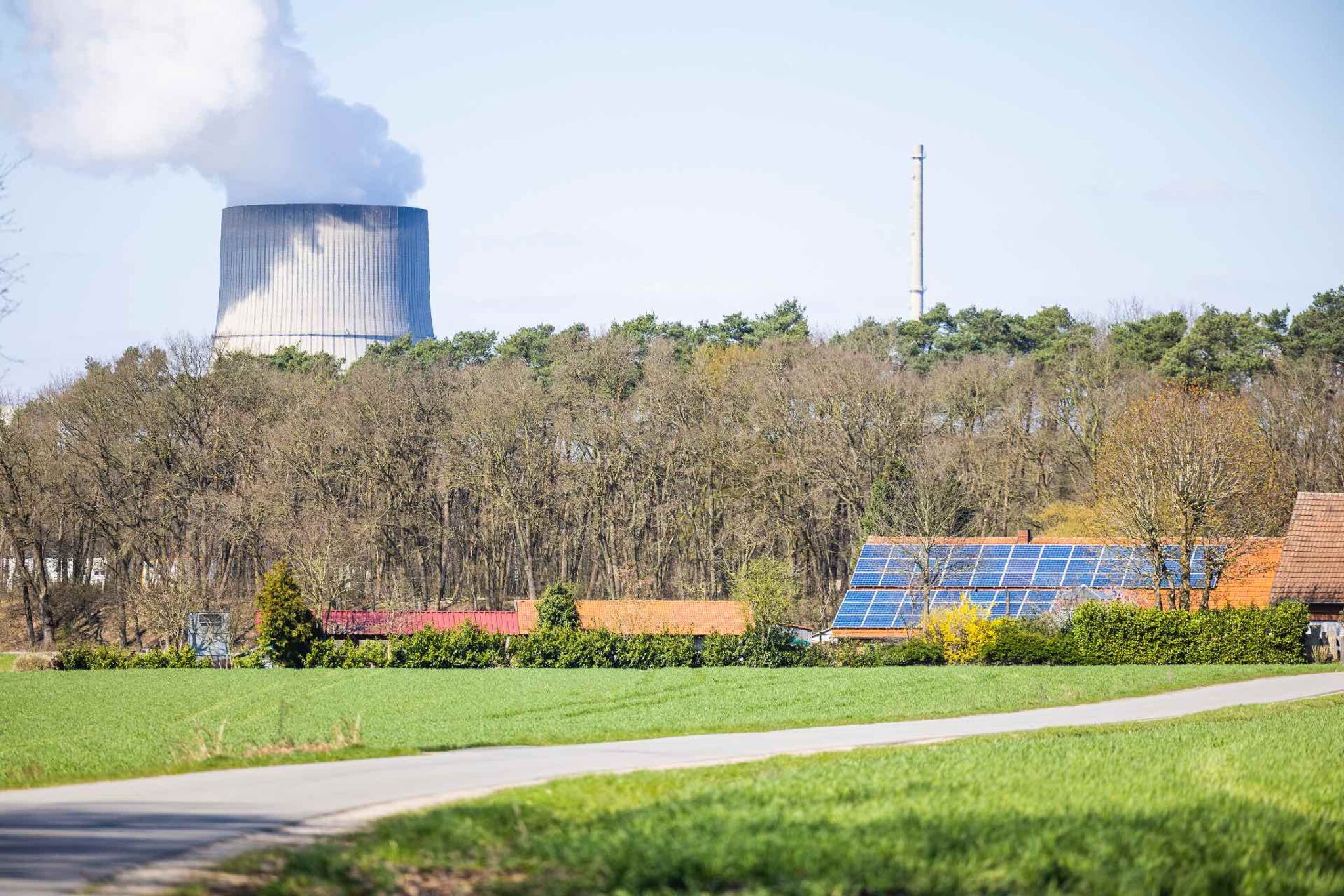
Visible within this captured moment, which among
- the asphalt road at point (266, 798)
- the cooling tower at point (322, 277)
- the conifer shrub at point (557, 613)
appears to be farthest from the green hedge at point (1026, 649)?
the cooling tower at point (322, 277)

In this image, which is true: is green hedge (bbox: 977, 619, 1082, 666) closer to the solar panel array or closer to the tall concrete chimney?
the solar panel array

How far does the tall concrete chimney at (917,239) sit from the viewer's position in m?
87.9

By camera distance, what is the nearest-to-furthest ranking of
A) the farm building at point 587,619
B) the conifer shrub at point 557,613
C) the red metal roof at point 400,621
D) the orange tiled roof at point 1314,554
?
the orange tiled roof at point 1314,554 < the conifer shrub at point 557,613 < the farm building at point 587,619 < the red metal roof at point 400,621

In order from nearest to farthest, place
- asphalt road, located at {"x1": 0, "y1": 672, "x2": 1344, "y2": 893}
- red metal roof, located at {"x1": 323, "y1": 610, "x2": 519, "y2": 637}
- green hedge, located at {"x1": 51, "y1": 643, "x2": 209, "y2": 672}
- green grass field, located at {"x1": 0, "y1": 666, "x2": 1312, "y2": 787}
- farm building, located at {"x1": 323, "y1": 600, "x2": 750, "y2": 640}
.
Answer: asphalt road, located at {"x1": 0, "y1": 672, "x2": 1344, "y2": 893} → green grass field, located at {"x1": 0, "y1": 666, "x2": 1312, "y2": 787} → green hedge, located at {"x1": 51, "y1": 643, "x2": 209, "y2": 672} → farm building, located at {"x1": 323, "y1": 600, "x2": 750, "y2": 640} → red metal roof, located at {"x1": 323, "y1": 610, "x2": 519, "y2": 637}

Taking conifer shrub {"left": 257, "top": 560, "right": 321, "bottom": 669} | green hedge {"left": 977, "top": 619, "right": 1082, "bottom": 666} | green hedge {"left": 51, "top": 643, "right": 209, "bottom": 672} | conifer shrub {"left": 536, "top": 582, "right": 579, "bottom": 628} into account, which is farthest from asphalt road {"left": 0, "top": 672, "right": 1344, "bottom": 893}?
green hedge {"left": 51, "top": 643, "right": 209, "bottom": 672}

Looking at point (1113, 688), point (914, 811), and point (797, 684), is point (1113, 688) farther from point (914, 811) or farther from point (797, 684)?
point (914, 811)

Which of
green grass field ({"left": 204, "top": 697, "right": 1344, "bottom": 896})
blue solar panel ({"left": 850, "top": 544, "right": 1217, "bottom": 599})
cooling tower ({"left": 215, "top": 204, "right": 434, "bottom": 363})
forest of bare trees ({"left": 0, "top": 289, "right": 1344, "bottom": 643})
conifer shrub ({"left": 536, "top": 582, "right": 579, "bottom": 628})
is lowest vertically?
conifer shrub ({"left": 536, "top": 582, "right": 579, "bottom": 628})

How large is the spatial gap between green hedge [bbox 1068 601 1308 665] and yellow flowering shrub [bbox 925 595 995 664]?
2.64 meters

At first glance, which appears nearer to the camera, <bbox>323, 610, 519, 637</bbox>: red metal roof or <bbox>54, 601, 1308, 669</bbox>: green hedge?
<bbox>54, 601, 1308, 669</bbox>: green hedge

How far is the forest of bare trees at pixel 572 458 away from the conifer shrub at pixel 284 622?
6.41 m

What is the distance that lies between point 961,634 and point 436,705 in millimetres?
17785

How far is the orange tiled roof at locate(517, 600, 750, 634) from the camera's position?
5181cm

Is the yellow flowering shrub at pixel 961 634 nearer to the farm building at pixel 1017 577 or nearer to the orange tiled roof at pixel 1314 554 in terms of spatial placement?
the farm building at pixel 1017 577

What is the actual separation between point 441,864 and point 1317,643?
1491 inches
